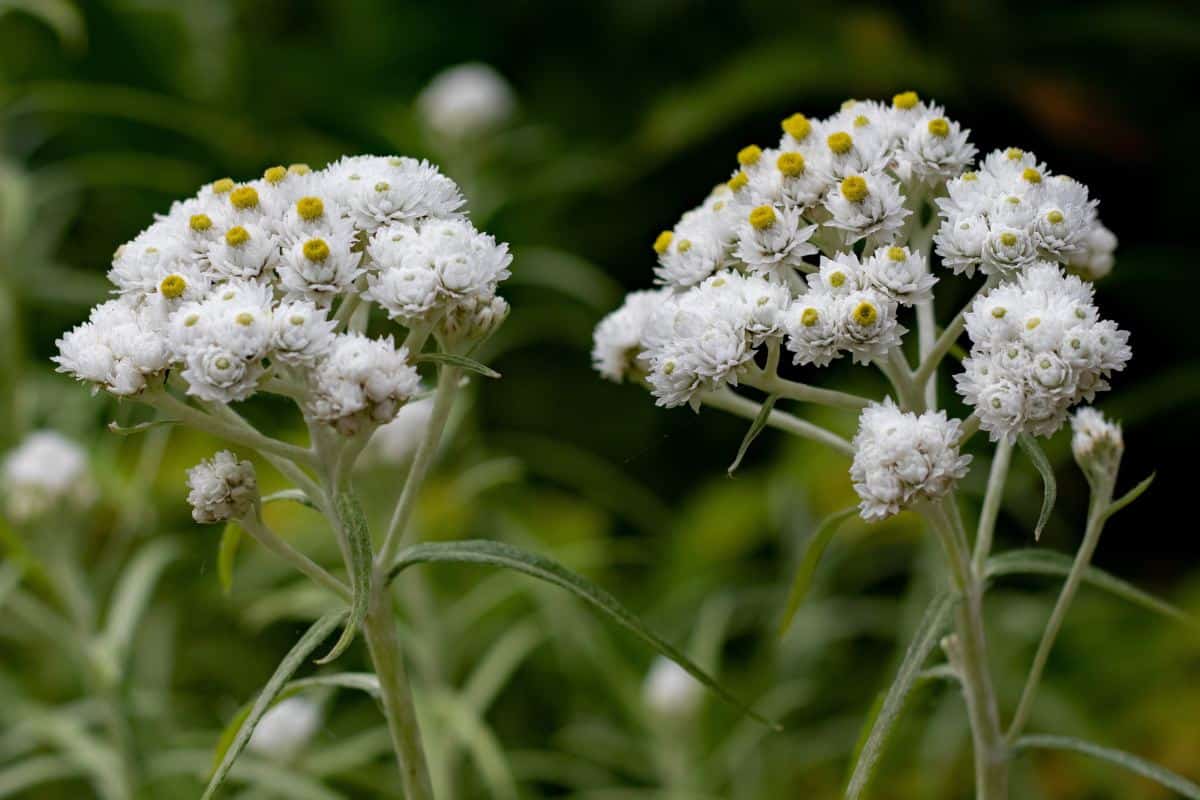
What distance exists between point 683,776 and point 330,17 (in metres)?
2.66

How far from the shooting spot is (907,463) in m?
0.76

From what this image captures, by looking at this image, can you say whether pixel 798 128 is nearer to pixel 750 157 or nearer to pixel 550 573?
pixel 750 157

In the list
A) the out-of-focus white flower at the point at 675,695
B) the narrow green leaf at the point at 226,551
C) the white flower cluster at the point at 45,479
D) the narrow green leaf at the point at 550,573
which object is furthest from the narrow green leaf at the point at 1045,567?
the white flower cluster at the point at 45,479

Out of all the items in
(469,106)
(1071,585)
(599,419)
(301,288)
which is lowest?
(1071,585)

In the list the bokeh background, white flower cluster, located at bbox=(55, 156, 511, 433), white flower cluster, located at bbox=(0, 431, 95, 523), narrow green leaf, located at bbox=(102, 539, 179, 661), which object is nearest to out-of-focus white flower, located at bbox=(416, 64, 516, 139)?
the bokeh background

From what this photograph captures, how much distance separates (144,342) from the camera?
0.78 metres

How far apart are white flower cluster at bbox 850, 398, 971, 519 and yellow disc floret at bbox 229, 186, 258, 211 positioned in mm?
435

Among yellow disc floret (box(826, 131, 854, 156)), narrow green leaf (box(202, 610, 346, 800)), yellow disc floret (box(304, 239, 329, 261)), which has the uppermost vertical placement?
yellow disc floret (box(826, 131, 854, 156))

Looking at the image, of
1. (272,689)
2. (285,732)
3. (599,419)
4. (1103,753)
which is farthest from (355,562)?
(599,419)

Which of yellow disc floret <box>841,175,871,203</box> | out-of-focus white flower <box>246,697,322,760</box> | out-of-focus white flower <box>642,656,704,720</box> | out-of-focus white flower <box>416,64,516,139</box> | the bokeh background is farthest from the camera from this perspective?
out-of-focus white flower <box>416,64,516,139</box>

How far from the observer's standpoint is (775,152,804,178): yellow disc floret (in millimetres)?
883

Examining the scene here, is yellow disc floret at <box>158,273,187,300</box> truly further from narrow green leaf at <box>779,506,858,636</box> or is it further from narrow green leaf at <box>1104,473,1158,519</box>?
narrow green leaf at <box>1104,473,1158,519</box>

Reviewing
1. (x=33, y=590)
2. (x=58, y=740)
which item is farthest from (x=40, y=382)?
(x=58, y=740)

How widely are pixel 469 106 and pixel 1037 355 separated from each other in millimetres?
1899
